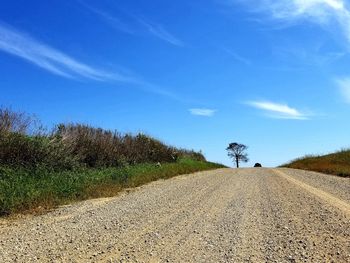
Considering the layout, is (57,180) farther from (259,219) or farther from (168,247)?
(168,247)

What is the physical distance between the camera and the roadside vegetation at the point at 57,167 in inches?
495

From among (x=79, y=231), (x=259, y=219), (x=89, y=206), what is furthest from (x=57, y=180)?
(x=259, y=219)

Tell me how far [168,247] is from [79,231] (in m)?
2.25

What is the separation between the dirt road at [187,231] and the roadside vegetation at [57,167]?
3.74 ft

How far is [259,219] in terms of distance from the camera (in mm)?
9672

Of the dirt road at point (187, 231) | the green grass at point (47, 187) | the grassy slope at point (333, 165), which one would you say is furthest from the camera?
the grassy slope at point (333, 165)

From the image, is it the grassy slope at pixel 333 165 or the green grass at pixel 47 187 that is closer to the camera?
the green grass at pixel 47 187

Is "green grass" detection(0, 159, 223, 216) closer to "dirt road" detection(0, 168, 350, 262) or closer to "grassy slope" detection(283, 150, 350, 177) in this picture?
"dirt road" detection(0, 168, 350, 262)

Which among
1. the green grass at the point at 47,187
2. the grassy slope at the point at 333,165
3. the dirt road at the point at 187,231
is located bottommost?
the dirt road at the point at 187,231

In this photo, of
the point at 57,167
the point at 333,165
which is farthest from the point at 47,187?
the point at 333,165

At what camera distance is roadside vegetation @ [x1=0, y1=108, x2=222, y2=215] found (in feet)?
→ 41.3

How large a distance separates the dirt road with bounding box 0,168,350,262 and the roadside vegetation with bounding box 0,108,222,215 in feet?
3.74

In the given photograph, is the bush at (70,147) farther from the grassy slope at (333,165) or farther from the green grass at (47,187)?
the grassy slope at (333,165)

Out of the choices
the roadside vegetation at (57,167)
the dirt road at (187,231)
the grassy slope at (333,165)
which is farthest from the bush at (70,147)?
the grassy slope at (333,165)
